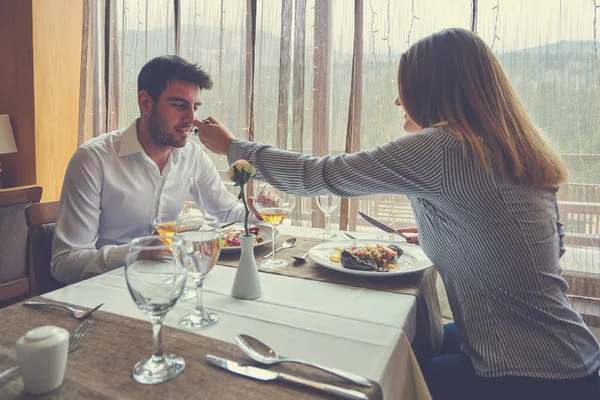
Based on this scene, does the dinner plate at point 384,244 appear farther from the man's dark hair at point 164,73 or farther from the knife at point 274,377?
the man's dark hair at point 164,73

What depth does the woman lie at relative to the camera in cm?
96

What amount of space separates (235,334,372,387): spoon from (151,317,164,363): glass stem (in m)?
0.13

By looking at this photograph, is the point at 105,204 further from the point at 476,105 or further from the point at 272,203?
the point at 476,105

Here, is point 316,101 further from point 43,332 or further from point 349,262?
point 43,332

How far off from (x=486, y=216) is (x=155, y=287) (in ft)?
2.43

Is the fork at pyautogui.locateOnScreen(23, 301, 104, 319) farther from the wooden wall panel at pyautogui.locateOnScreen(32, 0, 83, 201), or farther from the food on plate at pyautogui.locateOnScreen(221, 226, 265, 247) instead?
the wooden wall panel at pyautogui.locateOnScreen(32, 0, 83, 201)

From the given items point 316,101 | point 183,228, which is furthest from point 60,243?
point 316,101

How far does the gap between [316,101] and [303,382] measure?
2380 mm

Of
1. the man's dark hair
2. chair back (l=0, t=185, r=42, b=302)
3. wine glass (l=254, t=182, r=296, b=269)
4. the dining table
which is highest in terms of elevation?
the man's dark hair

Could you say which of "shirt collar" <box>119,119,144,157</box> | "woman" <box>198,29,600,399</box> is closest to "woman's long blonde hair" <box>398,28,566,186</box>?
"woman" <box>198,29,600,399</box>

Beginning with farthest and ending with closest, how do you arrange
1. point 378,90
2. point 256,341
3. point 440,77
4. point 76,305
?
point 378,90 → point 440,77 → point 76,305 → point 256,341

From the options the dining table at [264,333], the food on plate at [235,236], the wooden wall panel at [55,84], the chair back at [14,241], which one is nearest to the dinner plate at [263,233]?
the food on plate at [235,236]

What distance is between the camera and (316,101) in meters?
2.82

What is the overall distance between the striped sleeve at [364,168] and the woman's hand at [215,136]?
0.12ft
